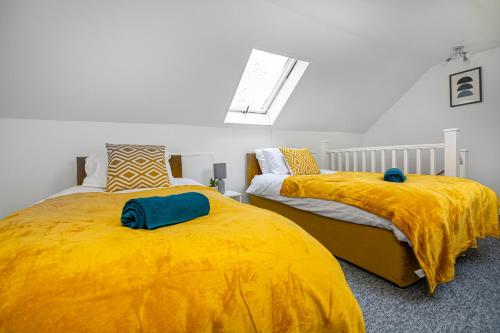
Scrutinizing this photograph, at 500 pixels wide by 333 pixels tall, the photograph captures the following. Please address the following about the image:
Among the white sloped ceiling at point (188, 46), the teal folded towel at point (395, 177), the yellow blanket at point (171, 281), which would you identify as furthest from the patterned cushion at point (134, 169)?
the teal folded towel at point (395, 177)

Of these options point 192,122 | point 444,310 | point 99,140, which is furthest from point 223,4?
point 444,310

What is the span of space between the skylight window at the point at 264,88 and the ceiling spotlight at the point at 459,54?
196 cm

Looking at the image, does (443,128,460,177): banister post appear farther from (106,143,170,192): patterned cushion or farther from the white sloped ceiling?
(106,143,170,192): patterned cushion

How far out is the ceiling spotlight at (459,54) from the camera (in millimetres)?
2795

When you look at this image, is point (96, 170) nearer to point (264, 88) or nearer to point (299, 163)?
point (299, 163)

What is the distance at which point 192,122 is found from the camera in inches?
104

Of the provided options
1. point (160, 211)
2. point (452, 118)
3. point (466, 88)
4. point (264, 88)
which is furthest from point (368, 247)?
point (466, 88)

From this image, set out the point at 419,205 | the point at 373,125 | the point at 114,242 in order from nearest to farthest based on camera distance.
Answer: the point at 114,242
the point at 419,205
the point at 373,125

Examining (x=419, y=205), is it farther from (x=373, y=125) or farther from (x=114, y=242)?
(x=373, y=125)

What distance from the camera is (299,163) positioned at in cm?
259

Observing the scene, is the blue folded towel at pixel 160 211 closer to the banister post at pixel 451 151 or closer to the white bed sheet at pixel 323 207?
the white bed sheet at pixel 323 207

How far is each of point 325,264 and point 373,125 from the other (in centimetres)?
406

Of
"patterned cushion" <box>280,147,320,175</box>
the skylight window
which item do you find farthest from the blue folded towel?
the skylight window

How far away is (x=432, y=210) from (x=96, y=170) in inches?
92.1
